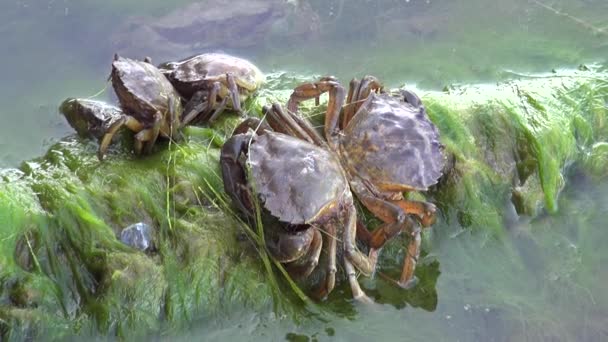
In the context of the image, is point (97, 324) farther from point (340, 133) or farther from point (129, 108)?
point (340, 133)

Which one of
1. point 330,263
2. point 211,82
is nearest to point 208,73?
point 211,82

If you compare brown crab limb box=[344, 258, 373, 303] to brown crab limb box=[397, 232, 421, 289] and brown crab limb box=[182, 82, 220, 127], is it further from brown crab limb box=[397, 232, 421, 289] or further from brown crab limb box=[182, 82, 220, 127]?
brown crab limb box=[182, 82, 220, 127]

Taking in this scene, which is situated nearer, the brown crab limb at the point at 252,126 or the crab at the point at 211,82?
the brown crab limb at the point at 252,126

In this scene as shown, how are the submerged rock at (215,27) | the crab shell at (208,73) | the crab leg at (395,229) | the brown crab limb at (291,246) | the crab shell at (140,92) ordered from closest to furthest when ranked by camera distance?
the brown crab limb at (291,246), the crab leg at (395,229), the crab shell at (140,92), the crab shell at (208,73), the submerged rock at (215,27)

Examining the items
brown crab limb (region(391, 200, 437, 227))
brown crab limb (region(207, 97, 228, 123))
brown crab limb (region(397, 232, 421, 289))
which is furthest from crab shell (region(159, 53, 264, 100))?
brown crab limb (region(397, 232, 421, 289))

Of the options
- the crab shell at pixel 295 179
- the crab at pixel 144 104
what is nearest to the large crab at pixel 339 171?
the crab shell at pixel 295 179

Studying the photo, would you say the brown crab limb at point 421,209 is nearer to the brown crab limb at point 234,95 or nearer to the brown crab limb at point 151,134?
the brown crab limb at point 234,95

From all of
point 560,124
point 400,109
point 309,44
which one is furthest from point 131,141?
point 560,124

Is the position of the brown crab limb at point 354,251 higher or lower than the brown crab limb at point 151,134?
lower

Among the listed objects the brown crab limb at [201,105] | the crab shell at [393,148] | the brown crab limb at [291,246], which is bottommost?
the brown crab limb at [291,246]
